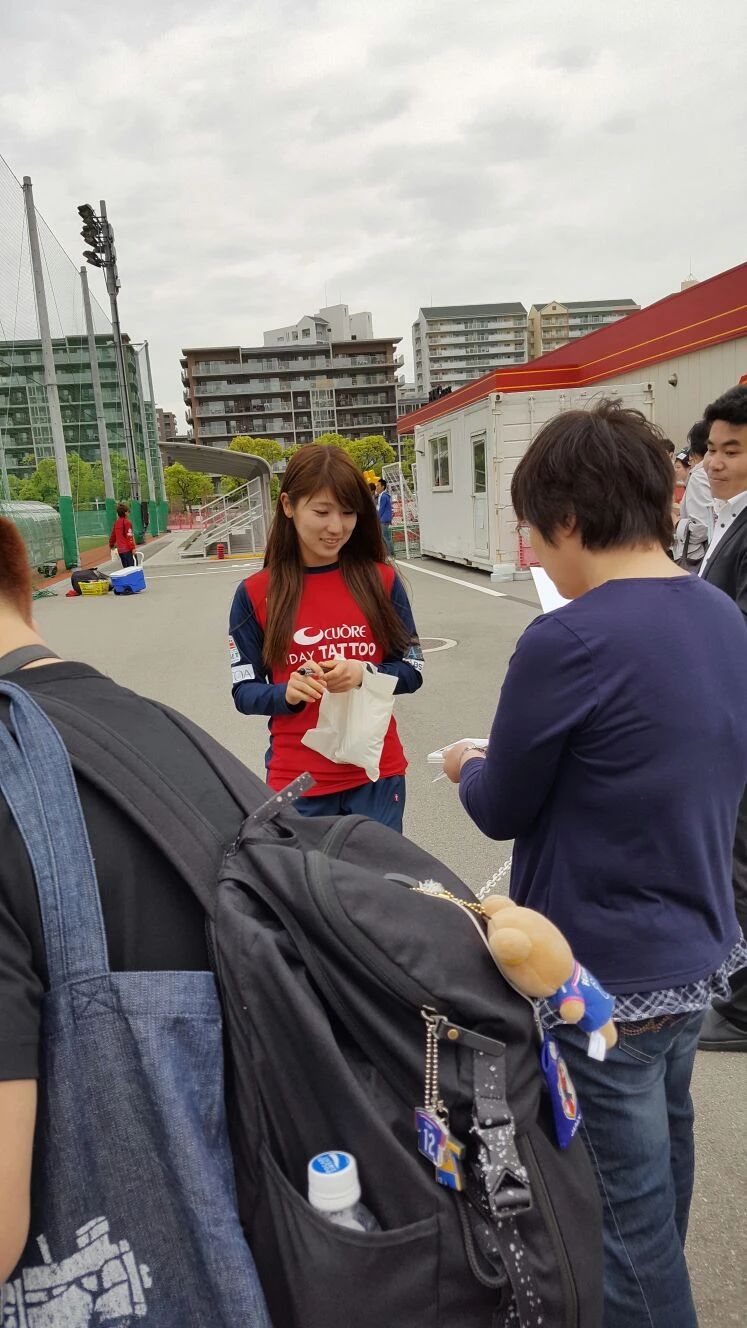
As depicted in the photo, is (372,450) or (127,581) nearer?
(127,581)

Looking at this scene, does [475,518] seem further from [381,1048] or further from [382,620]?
[381,1048]

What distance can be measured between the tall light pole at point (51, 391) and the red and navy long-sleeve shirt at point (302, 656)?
20.7 metres

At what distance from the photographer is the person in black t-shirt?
80 centimetres

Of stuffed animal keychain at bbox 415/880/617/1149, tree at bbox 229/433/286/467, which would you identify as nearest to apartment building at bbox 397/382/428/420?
tree at bbox 229/433/286/467

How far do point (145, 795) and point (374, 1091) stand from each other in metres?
0.41

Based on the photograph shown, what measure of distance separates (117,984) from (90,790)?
203mm

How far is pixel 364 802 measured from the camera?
100 inches

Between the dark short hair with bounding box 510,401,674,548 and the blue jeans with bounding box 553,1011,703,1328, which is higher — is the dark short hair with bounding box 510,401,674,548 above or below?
above

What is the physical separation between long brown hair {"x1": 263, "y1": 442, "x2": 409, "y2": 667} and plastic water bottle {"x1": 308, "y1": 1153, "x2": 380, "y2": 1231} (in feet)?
5.99

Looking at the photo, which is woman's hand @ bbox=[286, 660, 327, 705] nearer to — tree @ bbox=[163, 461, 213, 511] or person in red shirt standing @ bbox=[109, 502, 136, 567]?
person in red shirt standing @ bbox=[109, 502, 136, 567]

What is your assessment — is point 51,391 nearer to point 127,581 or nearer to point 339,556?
point 127,581

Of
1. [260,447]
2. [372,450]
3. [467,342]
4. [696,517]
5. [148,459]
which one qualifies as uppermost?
[467,342]

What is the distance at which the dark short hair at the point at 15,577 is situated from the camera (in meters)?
1.22

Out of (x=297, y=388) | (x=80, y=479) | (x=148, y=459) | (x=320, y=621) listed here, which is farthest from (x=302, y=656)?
(x=297, y=388)
